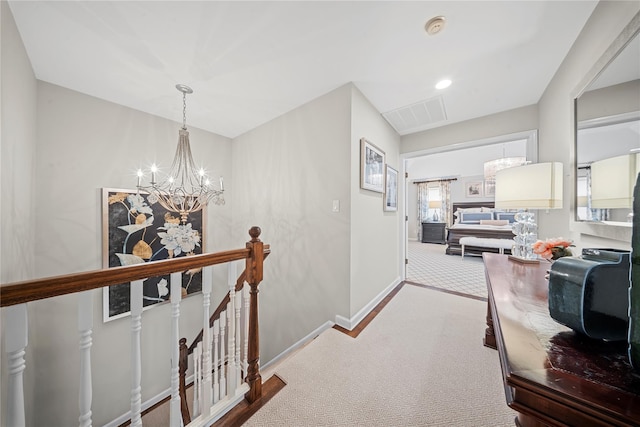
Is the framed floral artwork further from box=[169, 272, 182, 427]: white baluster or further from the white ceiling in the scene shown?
box=[169, 272, 182, 427]: white baluster

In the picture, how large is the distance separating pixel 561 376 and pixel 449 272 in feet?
13.1

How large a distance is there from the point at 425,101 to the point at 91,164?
3630 mm

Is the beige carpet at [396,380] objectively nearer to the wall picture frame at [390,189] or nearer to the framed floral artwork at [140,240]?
the wall picture frame at [390,189]

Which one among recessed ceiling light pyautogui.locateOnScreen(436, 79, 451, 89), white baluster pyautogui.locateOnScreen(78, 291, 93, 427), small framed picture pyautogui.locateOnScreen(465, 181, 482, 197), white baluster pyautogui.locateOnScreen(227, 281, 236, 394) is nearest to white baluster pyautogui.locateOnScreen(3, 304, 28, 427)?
white baluster pyautogui.locateOnScreen(78, 291, 93, 427)

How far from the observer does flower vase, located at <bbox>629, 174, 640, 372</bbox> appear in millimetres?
423

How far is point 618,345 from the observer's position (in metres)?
0.54

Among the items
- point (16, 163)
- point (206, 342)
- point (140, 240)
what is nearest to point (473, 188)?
point (206, 342)

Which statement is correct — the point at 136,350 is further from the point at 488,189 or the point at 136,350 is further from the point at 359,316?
the point at 488,189

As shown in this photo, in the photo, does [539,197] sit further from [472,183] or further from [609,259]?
[472,183]

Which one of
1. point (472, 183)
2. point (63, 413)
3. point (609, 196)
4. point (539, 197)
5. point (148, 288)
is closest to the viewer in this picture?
point (609, 196)

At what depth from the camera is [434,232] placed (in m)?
7.31

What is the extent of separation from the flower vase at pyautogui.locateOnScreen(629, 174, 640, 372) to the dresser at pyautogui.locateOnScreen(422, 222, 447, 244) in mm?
7563

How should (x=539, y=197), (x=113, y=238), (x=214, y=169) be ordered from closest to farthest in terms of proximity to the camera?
(x=539, y=197)
(x=113, y=238)
(x=214, y=169)

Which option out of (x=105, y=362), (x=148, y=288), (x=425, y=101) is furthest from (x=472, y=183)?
(x=105, y=362)
